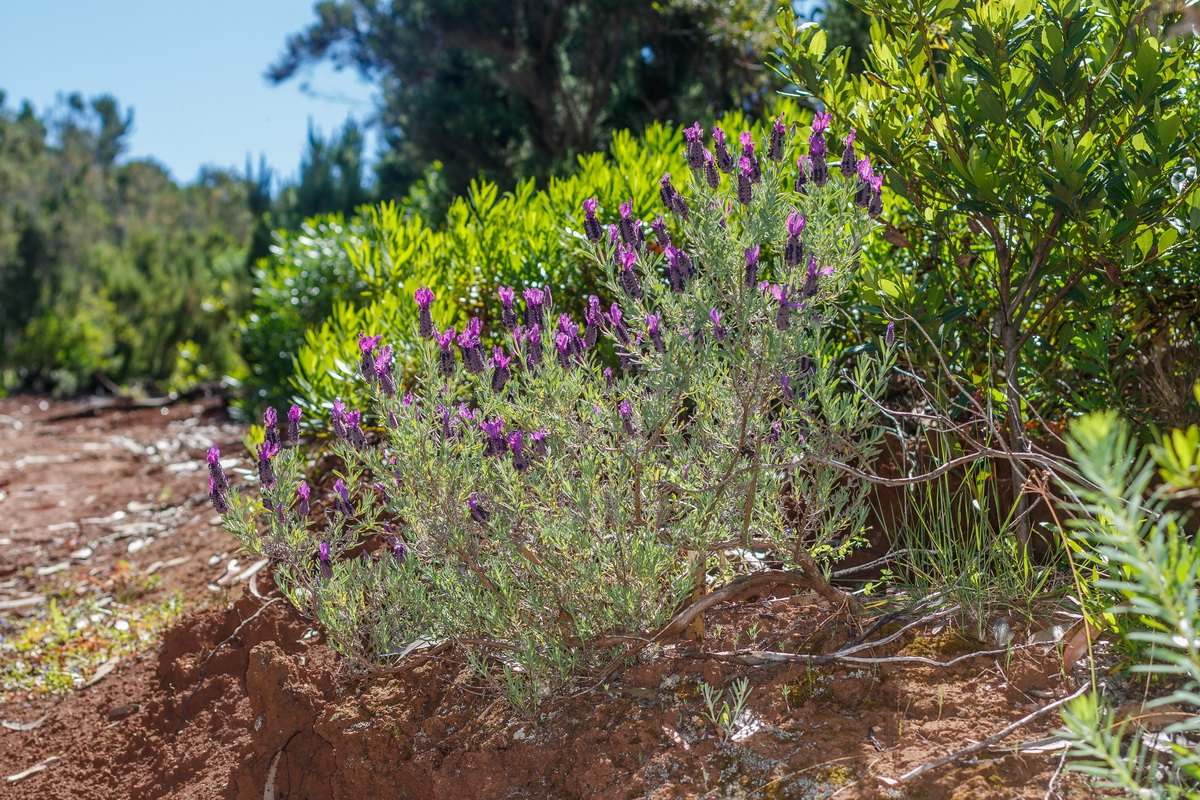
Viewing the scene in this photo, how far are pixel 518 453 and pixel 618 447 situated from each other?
0.26 metres

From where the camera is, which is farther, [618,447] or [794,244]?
[618,447]

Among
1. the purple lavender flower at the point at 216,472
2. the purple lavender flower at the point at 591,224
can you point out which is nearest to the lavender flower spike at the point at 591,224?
the purple lavender flower at the point at 591,224

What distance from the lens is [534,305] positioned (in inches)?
89.3

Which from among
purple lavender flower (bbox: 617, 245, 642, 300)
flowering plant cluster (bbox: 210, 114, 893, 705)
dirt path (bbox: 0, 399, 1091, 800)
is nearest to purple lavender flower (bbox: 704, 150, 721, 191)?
flowering plant cluster (bbox: 210, 114, 893, 705)

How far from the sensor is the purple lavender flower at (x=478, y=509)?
2307 millimetres

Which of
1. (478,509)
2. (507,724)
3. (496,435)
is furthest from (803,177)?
(507,724)

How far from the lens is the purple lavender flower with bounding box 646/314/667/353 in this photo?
2.09m

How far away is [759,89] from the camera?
7.66 m

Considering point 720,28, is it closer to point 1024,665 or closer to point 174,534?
point 174,534

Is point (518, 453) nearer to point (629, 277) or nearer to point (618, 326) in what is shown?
point (618, 326)

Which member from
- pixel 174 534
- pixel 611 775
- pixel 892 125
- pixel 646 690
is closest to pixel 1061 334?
pixel 892 125

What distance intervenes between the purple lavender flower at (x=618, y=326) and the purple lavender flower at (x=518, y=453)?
0.34 m

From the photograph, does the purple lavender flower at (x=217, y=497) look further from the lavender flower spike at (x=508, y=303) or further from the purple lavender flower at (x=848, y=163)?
the purple lavender flower at (x=848, y=163)

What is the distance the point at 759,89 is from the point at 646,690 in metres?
6.36
